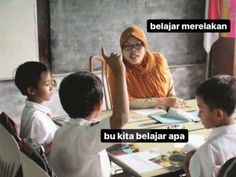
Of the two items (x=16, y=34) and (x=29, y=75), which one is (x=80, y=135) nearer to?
(x=29, y=75)

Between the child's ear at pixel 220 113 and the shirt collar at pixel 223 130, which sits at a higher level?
the child's ear at pixel 220 113

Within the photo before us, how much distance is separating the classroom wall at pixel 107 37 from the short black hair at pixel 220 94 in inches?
88.4

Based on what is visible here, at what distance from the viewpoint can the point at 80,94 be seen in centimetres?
137

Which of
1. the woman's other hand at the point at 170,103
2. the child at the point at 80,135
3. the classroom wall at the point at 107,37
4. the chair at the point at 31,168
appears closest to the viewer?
the chair at the point at 31,168

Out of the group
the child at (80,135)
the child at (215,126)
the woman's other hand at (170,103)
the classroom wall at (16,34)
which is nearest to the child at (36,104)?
the child at (80,135)

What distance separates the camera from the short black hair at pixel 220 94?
1395 mm

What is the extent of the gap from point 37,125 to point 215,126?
0.82 m

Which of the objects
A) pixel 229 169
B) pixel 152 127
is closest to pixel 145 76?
pixel 152 127

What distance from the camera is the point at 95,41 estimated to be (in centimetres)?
363

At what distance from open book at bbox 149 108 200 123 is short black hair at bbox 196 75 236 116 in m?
0.66

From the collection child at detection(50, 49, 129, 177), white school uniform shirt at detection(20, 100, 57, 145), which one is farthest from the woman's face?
child at detection(50, 49, 129, 177)

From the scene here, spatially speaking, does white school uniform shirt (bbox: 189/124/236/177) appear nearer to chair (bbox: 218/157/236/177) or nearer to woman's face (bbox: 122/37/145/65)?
chair (bbox: 218/157/236/177)

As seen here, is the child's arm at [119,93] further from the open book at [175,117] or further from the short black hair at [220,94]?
the open book at [175,117]

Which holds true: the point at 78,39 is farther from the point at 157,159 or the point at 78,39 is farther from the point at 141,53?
the point at 157,159
